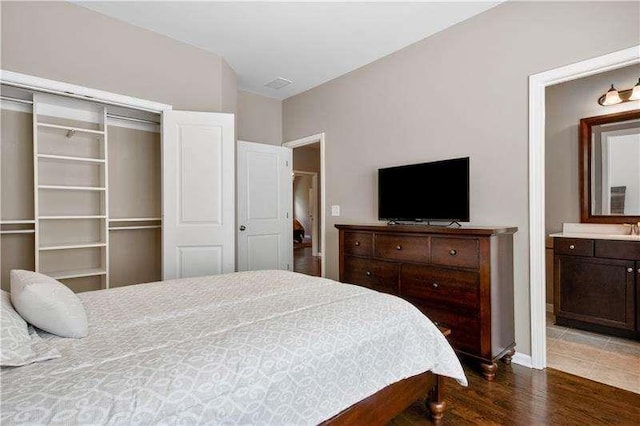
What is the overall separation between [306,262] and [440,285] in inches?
191

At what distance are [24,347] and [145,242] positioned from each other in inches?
107

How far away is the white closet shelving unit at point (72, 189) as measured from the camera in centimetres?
292

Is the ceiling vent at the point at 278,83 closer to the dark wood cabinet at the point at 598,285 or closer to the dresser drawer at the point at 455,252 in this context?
the dresser drawer at the point at 455,252

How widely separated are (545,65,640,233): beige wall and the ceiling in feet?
5.18

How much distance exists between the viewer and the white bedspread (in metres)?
0.86

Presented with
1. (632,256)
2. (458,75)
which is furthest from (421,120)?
(632,256)

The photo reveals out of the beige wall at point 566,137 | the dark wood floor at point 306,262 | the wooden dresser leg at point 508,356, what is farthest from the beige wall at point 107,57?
the beige wall at point 566,137

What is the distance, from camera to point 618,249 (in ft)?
9.44

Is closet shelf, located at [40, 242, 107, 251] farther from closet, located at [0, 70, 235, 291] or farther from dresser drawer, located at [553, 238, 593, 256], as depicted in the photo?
dresser drawer, located at [553, 238, 593, 256]

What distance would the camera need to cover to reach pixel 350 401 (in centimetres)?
127

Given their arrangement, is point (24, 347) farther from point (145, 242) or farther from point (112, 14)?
point (112, 14)

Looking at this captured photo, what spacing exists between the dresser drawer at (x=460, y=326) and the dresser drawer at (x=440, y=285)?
0.08 meters

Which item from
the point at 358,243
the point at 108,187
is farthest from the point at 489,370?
the point at 108,187

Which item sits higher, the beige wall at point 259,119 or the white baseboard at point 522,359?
the beige wall at point 259,119
